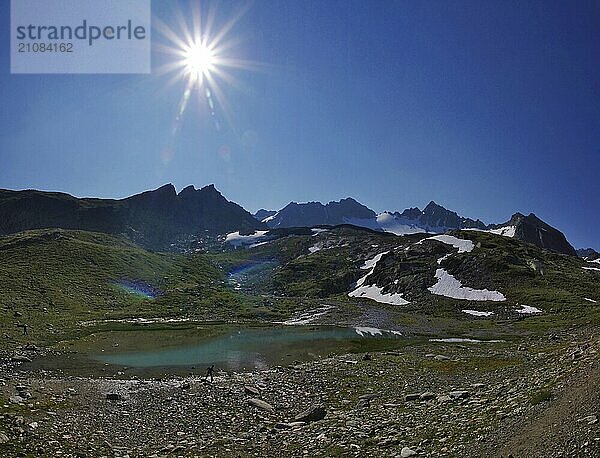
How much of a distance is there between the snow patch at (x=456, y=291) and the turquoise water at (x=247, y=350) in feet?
204

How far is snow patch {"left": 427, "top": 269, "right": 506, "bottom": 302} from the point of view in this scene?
133250mm

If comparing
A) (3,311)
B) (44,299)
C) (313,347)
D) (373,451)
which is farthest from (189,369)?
(44,299)

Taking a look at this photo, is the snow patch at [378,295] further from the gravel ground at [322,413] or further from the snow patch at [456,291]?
the gravel ground at [322,413]

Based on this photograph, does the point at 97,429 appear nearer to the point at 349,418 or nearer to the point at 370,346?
the point at 349,418

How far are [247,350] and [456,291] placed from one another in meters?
101

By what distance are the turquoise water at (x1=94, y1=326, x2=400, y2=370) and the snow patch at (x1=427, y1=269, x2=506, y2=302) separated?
62073 millimetres

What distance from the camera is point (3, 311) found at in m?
83.8

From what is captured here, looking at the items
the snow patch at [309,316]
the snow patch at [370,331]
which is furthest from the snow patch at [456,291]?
the snow patch at [370,331]

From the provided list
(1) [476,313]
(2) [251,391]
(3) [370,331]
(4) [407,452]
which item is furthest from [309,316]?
(4) [407,452]

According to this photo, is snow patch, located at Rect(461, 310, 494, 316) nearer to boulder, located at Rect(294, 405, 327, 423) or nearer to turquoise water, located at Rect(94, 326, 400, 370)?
turquoise water, located at Rect(94, 326, 400, 370)

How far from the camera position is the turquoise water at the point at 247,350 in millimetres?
53812

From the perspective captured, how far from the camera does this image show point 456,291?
144 meters

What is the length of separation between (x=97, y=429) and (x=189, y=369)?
2476 centimetres

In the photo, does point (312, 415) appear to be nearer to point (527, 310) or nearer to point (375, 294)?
point (527, 310)
